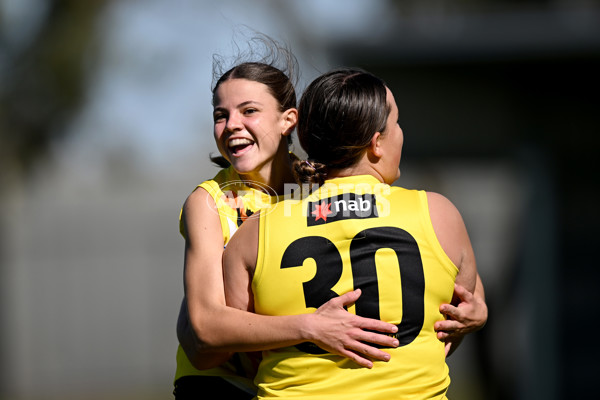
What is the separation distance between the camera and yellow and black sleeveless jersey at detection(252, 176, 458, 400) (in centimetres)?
231

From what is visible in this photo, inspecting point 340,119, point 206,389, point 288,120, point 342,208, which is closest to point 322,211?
point 342,208

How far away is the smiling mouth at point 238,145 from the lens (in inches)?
111

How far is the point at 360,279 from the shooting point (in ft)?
7.61

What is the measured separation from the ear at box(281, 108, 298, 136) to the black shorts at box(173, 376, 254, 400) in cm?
100

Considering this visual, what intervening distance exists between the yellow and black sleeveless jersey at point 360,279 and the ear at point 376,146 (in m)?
0.20

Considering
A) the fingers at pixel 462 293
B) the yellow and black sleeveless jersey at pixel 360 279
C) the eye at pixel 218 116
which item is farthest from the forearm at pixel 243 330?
the eye at pixel 218 116

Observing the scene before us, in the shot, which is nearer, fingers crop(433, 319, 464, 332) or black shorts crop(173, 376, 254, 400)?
fingers crop(433, 319, 464, 332)

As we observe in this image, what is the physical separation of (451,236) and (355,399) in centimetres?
60

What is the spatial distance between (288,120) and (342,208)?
725mm

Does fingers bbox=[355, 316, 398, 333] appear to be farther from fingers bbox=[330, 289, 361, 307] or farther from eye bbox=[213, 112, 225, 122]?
eye bbox=[213, 112, 225, 122]

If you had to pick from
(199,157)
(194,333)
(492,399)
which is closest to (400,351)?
(194,333)

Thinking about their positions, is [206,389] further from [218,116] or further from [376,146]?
[376,146]

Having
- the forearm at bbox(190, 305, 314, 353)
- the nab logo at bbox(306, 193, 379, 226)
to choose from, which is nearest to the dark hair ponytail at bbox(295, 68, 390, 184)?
the nab logo at bbox(306, 193, 379, 226)

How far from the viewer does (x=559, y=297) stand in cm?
720
